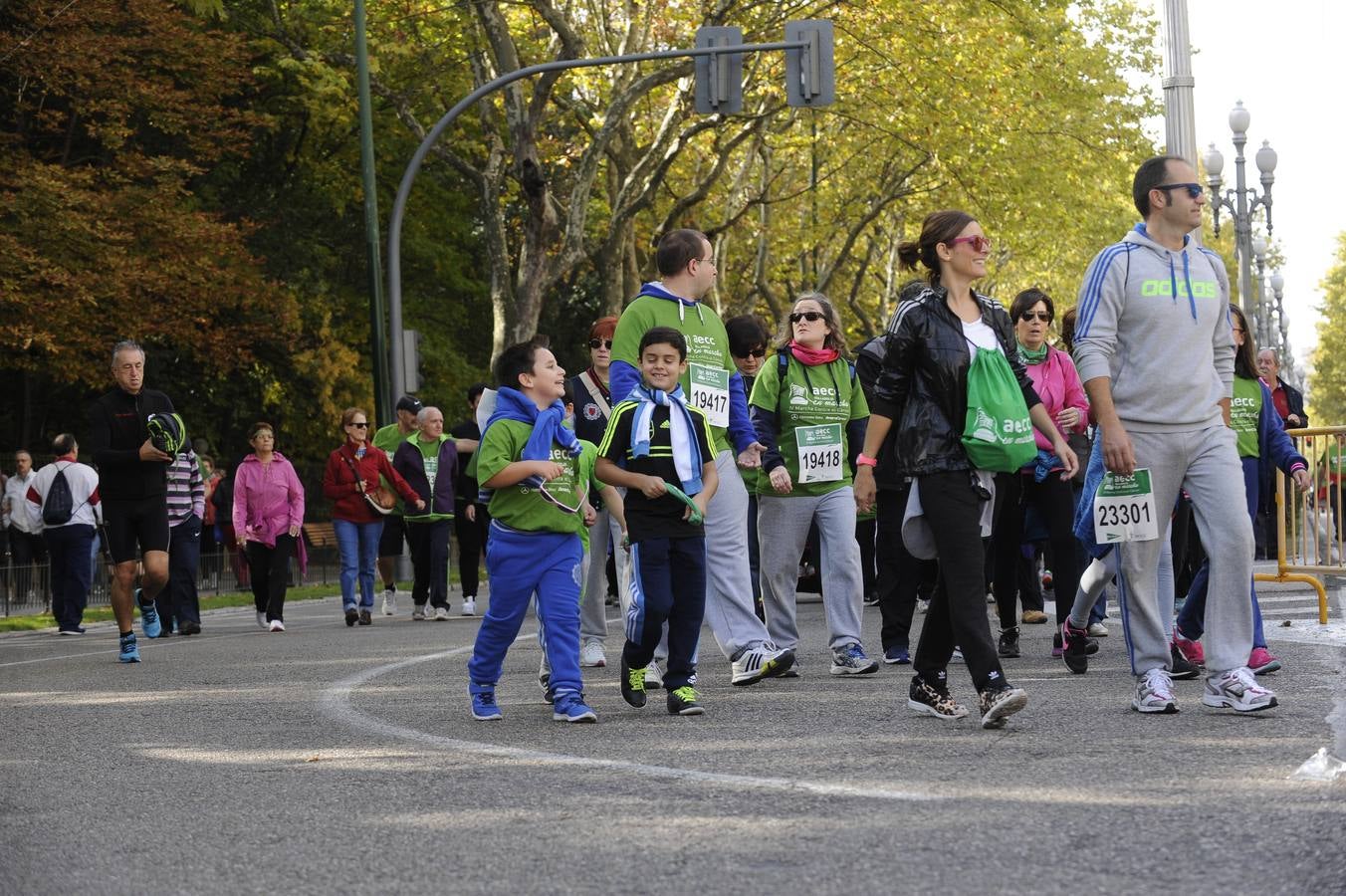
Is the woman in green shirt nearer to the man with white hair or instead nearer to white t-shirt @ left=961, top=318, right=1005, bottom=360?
white t-shirt @ left=961, top=318, right=1005, bottom=360

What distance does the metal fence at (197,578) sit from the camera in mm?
21594

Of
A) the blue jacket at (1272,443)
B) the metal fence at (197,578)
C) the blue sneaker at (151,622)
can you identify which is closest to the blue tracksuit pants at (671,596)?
the blue jacket at (1272,443)

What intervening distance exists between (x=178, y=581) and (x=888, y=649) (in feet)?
25.2

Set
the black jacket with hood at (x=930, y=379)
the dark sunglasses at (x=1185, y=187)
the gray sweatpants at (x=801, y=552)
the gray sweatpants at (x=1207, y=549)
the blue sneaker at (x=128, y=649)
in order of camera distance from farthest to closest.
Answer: the blue sneaker at (x=128, y=649) < the gray sweatpants at (x=801, y=552) < the dark sunglasses at (x=1185, y=187) < the gray sweatpants at (x=1207, y=549) < the black jacket with hood at (x=930, y=379)

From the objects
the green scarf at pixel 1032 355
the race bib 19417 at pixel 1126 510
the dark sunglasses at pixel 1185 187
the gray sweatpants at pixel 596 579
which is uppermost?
the dark sunglasses at pixel 1185 187

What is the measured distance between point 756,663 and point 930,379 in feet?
7.30

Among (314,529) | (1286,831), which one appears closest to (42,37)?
(314,529)

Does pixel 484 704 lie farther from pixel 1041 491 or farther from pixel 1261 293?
pixel 1261 293

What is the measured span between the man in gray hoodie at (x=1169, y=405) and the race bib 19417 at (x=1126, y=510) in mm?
55

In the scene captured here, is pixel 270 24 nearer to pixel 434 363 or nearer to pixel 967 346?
pixel 434 363

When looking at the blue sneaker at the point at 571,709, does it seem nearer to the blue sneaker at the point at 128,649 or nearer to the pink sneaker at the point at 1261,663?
the pink sneaker at the point at 1261,663

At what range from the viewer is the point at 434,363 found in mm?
37219

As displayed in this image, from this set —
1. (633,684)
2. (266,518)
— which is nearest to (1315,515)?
(633,684)

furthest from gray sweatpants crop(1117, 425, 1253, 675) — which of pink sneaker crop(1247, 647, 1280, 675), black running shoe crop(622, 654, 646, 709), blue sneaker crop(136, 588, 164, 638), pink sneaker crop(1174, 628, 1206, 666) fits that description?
blue sneaker crop(136, 588, 164, 638)
